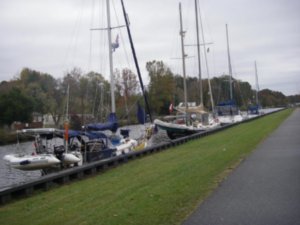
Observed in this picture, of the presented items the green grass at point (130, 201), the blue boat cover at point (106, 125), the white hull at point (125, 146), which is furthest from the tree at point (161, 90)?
the green grass at point (130, 201)

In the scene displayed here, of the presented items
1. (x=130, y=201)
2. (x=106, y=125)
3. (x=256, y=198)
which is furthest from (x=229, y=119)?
(x=256, y=198)

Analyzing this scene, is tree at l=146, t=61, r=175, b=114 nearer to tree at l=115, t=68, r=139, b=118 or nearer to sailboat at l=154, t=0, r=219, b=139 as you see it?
tree at l=115, t=68, r=139, b=118

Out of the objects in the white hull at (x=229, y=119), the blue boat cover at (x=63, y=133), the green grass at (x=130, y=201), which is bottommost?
the green grass at (x=130, y=201)

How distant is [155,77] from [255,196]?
9127 cm

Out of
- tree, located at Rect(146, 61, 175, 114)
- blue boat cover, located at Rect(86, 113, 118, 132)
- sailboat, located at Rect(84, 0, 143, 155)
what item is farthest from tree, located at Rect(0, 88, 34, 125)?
blue boat cover, located at Rect(86, 113, 118, 132)

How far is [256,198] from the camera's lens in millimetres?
9734

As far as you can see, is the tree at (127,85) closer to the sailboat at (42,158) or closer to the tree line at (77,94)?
the tree line at (77,94)

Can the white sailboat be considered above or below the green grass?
above

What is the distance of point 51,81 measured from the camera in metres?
106

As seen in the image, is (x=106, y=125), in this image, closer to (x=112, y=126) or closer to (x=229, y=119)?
(x=112, y=126)

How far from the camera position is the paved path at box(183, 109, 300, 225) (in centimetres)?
A: 800

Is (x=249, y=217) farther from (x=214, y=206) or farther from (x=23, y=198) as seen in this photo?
(x=23, y=198)

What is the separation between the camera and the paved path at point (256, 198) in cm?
800

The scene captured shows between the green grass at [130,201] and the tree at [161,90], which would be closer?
the green grass at [130,201]
